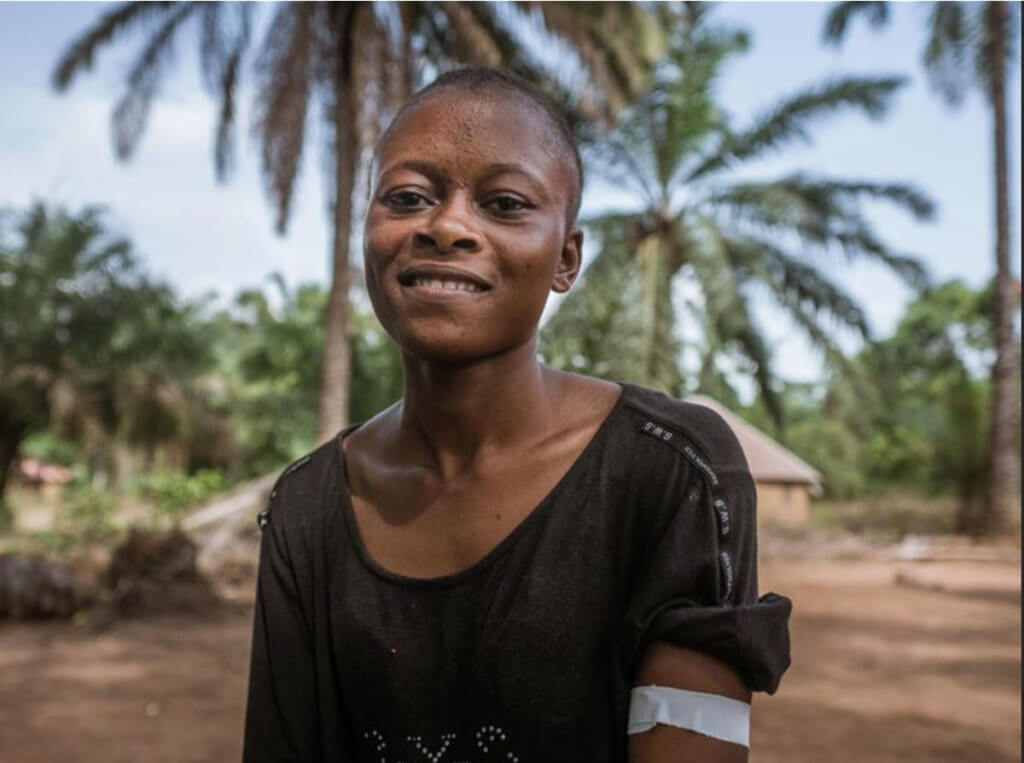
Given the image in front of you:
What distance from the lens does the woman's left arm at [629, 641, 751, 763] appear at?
105 cm

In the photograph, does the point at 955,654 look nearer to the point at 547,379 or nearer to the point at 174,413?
the point at 547,379

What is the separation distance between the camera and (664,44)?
11.3 metres

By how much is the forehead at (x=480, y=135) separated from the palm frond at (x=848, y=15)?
1716 cm

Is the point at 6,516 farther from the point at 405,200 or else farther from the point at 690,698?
the point at 690,698

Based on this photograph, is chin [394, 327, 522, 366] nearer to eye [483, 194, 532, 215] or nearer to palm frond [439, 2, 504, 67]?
eye [483, 194, 532, 215]

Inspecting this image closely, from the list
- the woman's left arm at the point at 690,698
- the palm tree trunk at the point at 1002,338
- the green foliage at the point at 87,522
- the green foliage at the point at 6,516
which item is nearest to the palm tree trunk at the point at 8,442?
the green foliage at the point at 6,516

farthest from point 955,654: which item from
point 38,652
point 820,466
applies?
point 820,466

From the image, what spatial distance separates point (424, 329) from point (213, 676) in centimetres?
593

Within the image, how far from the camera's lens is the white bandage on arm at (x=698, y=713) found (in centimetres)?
105

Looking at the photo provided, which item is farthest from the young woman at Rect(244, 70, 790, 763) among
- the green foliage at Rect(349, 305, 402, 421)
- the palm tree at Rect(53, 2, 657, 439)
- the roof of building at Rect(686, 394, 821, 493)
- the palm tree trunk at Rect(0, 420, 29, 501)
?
the roof of building at Rect(686, 394, 821, 493)

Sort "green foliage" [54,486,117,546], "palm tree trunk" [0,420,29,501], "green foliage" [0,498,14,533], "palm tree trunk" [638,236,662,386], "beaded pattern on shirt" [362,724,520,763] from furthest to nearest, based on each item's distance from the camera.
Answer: "green foliage" [0,498,14,533]
"palm tree trunk" [0,420,29,501]
"green foliage" [54,486,117,546]
"palm tree trunk" [638,236,662,386]
"beaded pattern on shirt" [362,724,520,763]

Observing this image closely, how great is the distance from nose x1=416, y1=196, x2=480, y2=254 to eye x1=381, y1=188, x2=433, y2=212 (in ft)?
0.10

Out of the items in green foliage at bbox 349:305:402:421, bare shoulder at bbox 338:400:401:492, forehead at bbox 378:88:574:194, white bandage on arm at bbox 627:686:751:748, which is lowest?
white bandage on arm at bbox 627:686:751:748

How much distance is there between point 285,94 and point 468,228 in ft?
31.9
